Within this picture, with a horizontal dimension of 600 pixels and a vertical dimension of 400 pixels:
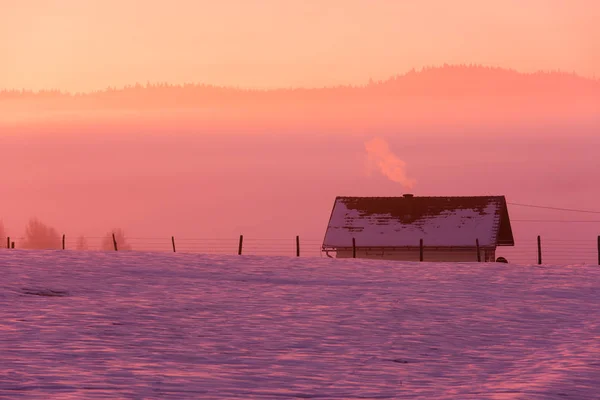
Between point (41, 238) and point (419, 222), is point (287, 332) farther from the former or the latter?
point (41, 238)

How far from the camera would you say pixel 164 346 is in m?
15.7

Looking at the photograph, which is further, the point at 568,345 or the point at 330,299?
the point at 330,299

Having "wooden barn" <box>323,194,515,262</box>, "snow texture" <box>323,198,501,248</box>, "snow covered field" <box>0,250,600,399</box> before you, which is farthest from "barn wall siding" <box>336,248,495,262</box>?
"snow covered field" <box>0,250,600,399</box>

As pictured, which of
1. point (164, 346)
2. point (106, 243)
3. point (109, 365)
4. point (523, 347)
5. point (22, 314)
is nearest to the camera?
point (109, 365)

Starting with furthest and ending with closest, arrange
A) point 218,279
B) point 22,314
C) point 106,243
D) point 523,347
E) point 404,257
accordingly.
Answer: point 106,243
point 404,257
point 218,279
point 22,314
point 523,347

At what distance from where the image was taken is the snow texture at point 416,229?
6012cm

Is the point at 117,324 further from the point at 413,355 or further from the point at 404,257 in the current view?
the point at 404,257

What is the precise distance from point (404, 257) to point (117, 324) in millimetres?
43970

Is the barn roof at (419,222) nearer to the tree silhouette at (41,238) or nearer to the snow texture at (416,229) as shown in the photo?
the snow texture at (416,229)

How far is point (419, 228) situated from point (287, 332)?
44.5 m

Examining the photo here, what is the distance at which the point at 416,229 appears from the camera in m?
61.4

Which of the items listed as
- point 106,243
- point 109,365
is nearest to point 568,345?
point 109,365

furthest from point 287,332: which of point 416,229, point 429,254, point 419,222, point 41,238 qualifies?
point 41,238

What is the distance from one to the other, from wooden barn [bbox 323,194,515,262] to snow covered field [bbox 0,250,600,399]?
94.5 feet
